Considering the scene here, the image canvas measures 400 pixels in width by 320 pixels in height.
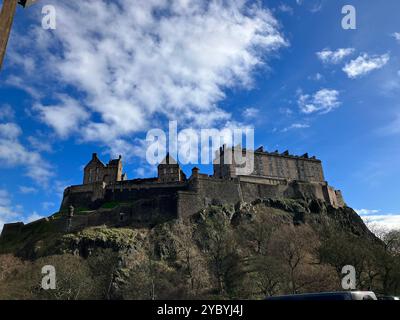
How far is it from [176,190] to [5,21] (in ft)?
171

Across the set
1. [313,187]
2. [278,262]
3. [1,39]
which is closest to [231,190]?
[313,187]

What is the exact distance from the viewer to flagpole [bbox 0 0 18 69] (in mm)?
3547

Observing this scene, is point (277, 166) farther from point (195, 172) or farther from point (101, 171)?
point (101, 171)

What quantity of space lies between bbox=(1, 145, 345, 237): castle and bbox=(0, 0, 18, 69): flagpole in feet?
156

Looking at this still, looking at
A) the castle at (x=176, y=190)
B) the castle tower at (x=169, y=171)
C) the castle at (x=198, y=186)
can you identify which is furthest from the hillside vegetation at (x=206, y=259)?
the castle tower at (x=169, y=171)

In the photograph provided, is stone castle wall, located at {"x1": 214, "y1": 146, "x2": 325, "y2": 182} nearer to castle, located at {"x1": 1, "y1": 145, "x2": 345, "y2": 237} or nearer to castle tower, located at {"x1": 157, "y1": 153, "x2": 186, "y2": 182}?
castle, located at {"x1": 1, "y1": 145, "x2": 345, "y2": 237}

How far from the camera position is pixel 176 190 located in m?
55.2

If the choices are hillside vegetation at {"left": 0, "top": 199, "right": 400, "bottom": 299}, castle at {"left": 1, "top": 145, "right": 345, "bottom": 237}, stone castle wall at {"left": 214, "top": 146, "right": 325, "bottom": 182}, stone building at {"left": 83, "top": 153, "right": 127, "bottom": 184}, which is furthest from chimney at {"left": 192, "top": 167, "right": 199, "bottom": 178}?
stone building at {"left": 83, "top": 153, "right": 127, "bottom": 184}

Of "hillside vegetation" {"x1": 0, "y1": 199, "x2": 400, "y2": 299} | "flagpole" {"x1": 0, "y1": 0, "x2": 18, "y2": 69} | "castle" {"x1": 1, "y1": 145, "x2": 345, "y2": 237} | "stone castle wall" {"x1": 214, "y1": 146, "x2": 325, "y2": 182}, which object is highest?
"stone castle wall" {"x1": 214, "y1": 146, "x2": 325, "y2": 182}

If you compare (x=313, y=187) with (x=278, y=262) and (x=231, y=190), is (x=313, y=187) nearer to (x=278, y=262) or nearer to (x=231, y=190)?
(x=231, y=190)

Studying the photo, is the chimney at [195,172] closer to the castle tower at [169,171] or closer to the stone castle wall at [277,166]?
the castle tower at [169,171]

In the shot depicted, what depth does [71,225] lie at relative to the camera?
49.4 m

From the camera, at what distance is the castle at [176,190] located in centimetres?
5075

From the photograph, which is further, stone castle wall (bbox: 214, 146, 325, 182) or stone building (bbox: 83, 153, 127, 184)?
stone castle wall (bbox: 214, 146, 325, 182)
